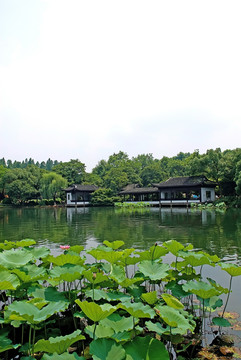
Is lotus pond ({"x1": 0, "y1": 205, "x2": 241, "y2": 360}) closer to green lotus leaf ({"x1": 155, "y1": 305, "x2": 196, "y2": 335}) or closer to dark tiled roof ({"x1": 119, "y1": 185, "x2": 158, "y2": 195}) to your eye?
green lotus leaf ({"x1": 155, "y1": 305, "x2": 196, "y2": 335})

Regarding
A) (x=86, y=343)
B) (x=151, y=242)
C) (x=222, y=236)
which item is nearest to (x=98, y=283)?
(x=86, y=343)

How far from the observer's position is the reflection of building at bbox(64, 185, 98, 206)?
40062mm

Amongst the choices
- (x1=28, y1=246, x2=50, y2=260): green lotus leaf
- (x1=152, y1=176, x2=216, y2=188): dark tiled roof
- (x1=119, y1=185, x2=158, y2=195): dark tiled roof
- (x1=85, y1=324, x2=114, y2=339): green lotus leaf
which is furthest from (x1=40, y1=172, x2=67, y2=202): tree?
(x1=85, y1=324, x2=114, y2=339): green lotus leaf

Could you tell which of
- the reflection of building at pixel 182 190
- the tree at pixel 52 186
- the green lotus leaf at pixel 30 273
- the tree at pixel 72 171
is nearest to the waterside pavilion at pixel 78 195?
the tree at pixel 52 186

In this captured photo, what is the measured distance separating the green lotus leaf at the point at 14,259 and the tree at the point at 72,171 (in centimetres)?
4427

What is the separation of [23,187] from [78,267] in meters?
43.3

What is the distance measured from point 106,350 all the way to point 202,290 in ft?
4.25

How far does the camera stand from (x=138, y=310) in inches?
90.0

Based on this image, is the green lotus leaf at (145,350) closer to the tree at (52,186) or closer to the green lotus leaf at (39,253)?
the green lotus leaf at (39,253)

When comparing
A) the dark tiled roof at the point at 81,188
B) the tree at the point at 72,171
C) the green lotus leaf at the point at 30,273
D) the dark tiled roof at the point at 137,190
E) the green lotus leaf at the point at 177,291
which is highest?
the tree at the point at 72,171

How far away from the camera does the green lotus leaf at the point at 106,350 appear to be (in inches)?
74.3

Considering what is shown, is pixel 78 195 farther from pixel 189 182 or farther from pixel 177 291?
pixel 177 291

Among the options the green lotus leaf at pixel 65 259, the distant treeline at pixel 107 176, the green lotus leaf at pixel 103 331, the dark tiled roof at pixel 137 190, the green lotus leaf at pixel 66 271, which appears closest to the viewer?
the green lotus leaf at pixel 103 331

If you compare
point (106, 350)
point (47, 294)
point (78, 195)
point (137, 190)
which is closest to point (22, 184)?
point (78, 195)
